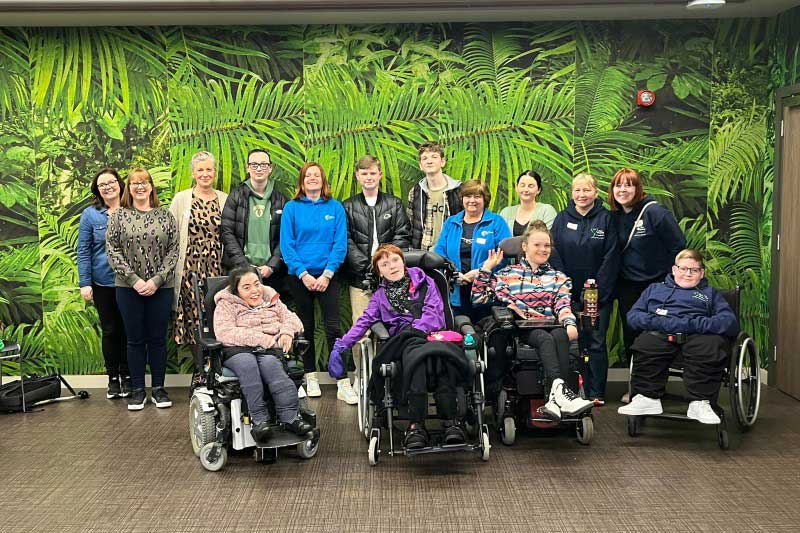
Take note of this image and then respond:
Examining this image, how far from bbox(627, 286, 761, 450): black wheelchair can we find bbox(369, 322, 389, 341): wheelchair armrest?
1.57m

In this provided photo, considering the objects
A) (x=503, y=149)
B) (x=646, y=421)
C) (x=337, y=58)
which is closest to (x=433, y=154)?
(x=503, y=149)

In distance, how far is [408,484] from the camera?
14.7ft

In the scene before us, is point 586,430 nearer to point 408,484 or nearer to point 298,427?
point 408,484

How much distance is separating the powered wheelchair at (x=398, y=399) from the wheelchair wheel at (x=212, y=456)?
0.80 m

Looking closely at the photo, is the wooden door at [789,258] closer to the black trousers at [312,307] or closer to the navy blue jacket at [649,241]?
the navy blue jacket at [649,241]

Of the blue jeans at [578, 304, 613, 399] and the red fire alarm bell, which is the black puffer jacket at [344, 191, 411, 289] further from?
the red fire alarm bell

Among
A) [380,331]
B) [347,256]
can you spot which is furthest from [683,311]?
[347,256]

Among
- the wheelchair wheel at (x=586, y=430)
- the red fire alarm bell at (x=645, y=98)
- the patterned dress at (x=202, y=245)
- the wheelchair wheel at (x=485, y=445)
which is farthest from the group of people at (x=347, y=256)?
the red fire alarm bell at (x=645, y=98)

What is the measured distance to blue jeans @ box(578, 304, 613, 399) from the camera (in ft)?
19.7

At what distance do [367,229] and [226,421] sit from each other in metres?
2.12

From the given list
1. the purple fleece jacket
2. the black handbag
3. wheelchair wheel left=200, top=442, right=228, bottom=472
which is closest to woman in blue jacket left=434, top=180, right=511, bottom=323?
the purple fleece jacket

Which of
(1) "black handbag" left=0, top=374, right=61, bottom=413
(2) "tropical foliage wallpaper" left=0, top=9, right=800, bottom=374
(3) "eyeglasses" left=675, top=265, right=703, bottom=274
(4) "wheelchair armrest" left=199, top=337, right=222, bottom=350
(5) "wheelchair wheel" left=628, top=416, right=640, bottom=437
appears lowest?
(5) "wheelchair wheel" left=628, top=416, right=640, bottom=437

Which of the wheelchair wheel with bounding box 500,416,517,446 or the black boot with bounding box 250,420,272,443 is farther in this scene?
the wheelchair wheel with bounding box 500,416,517,446

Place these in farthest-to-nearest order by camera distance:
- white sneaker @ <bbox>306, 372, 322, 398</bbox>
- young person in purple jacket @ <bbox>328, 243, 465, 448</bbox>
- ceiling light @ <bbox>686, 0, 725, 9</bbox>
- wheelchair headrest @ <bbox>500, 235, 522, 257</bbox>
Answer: white sneaker @ <bbox>306, 372, 322, 398</bbox>
ceiling light @ <bbox>686, 0, 725, 9</bbox>
wheelchair headrest @ <bbox>500, 235, 522, 257</bbox>
young person in purple jacket @ <bbox>328, 243, 465, 448</bbox>
